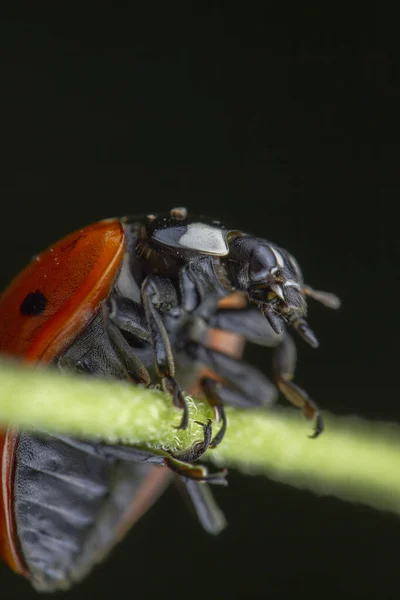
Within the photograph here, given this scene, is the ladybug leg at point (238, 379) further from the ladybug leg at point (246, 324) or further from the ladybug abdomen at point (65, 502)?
the ladybug abdomen at point (65, 502)

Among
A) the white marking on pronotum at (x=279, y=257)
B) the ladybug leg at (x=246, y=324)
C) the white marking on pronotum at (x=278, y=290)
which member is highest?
the white marking on pronotum at (x=279, y=257)

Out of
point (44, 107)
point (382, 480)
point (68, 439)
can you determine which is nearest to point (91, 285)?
point (68, 439)

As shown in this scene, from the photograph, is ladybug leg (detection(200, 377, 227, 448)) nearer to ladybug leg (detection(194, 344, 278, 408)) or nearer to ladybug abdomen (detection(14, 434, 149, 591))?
ladybug leg (detection(194, 344, 278, 408))

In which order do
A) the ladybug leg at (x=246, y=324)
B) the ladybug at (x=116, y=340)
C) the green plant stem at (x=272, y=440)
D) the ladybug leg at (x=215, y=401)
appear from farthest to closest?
the ladybug leg at (x=246, y=324) < the ladybug at (x=116, y=340) < the ladybug leg at (x=215, y=401) < the green plant stem at (x=272, y=440)

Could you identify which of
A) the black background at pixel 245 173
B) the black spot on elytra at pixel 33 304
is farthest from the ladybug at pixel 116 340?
the black background at pixel 245 173

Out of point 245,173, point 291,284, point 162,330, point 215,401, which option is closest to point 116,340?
point 162,330

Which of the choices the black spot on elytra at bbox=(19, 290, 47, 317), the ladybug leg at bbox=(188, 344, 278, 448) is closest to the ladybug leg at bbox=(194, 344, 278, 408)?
the ladybug leg at bbox=(188, 344, 278, 448)

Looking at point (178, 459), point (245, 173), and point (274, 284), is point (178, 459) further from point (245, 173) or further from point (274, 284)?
point (245, 173)
